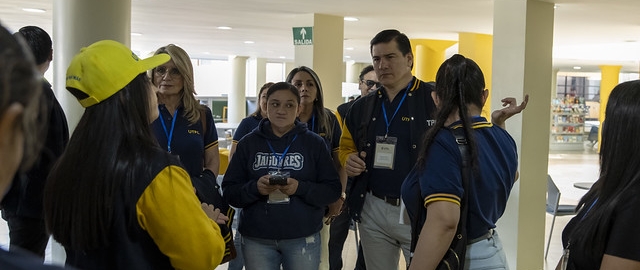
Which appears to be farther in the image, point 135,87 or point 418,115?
point 418,115

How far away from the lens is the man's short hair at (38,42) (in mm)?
2717

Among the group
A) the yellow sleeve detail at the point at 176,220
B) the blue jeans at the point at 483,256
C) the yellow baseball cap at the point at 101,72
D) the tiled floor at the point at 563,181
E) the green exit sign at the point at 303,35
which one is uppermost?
the green exit sign at the point at 303,35

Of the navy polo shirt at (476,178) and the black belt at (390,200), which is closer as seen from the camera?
the navy polo shirt at (476,178)

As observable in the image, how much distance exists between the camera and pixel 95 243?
1.58 m

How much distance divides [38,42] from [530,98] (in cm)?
430

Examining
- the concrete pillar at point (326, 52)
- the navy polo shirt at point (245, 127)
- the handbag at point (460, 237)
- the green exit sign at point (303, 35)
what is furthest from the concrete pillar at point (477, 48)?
the handbag at point (460, 237)

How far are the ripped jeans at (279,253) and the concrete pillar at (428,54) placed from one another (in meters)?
8.01

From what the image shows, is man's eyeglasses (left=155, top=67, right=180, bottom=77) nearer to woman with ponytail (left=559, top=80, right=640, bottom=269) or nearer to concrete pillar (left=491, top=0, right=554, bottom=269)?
woman with ponytail (left=559, top=80, right=640, bottom=269)

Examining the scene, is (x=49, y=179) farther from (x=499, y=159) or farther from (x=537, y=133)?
(x=537, y=133)

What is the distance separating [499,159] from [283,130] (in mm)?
1268

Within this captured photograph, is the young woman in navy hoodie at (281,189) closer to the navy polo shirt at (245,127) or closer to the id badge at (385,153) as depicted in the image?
the id badge at (385,153)

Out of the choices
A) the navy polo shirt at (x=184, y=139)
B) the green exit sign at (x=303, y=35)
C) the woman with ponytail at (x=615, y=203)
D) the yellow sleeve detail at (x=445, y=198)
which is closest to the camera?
the woman with ponytail at (x=615, y=203)

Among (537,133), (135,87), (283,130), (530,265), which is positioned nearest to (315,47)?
(537,133)

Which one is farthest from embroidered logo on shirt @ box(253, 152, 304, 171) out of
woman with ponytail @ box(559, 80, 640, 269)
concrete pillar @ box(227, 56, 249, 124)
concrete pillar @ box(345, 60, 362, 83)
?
concrete pillar @ box(345, 60, 362, 83)
